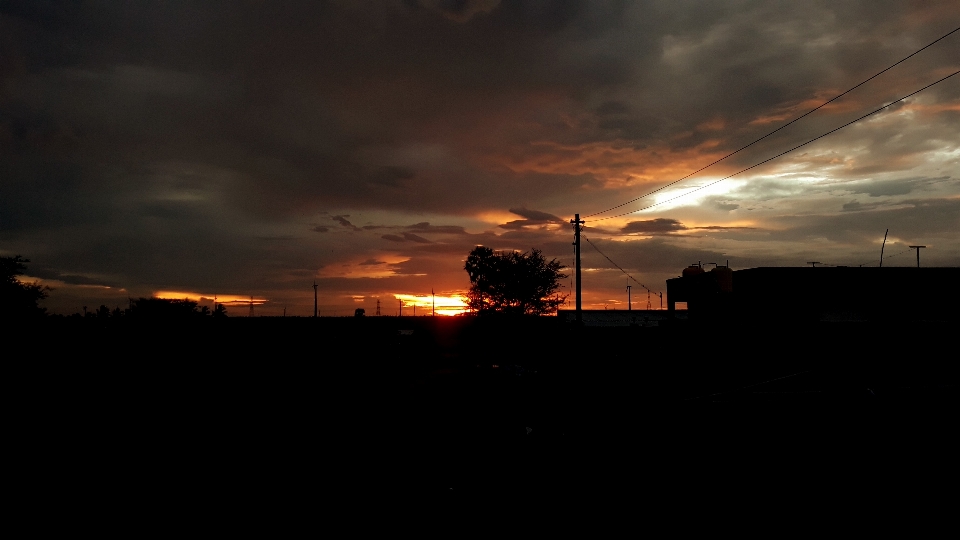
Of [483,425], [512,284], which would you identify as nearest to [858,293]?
[483,425]

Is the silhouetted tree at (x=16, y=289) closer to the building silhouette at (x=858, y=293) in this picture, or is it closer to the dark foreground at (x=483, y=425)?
the dark foreground at (x=483, y=425)

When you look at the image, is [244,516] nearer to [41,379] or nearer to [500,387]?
[500,387]

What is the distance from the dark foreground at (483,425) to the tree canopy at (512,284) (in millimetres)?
53071

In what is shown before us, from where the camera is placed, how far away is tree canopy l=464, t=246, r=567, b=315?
82188 mm

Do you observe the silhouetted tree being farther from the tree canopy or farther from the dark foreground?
the tree canopy

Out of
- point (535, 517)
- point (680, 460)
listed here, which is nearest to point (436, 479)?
point (535, 517)

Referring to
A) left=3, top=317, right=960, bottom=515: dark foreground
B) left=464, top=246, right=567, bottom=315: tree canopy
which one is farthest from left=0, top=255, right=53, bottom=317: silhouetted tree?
left=464, top=246, right=567, bottom=315: tree canopy

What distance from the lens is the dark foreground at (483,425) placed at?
1017cm

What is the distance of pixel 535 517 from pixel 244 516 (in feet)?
15.6

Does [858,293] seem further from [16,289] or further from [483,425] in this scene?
[16,289]

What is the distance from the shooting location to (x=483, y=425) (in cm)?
1536

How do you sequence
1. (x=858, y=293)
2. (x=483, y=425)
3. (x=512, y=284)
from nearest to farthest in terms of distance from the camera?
(x=483, y=425) → (x=858, y=293) → (x=512, y=284)

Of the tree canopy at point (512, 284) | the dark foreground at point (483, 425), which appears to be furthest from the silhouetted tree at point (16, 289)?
the tree canopy at point (512, 284)

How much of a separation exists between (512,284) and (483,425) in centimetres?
6695
